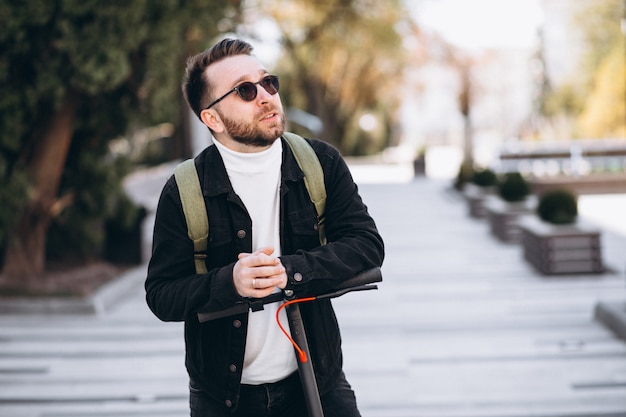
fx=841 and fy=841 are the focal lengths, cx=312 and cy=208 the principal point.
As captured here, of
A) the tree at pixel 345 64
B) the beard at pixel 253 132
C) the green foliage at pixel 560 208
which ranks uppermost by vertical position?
the tree at pixel 345 64

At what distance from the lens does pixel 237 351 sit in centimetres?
223

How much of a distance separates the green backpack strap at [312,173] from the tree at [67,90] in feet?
19.6

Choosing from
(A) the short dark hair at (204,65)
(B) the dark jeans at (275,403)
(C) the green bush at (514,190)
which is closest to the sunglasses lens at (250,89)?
(A) the short dark hair at (204,65)

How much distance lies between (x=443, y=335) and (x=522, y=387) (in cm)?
156

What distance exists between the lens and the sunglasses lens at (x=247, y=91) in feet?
7.18

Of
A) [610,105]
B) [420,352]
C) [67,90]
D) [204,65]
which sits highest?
[610,105]

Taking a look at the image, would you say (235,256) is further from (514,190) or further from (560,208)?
(514,190)

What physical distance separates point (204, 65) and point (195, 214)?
0.41 metres

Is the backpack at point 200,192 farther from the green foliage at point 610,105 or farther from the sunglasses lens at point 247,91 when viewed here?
the green foliage at point 610,105

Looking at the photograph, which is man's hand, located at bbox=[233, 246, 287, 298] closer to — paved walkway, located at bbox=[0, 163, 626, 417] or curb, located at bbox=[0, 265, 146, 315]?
paved walkway, located at bbox=[0, 163, 626, 417]

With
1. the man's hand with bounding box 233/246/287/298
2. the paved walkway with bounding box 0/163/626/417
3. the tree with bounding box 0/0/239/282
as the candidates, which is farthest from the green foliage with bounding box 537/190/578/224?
the man's hand with bounding box 233/246/287/298

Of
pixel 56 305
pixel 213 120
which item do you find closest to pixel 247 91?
pixel 213 120

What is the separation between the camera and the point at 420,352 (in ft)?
21.2

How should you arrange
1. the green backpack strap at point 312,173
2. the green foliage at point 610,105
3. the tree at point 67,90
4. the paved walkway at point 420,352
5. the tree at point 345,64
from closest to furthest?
the green backpack strap at point 312,173 → the paved walkway at point 420,352 → the tree at point 67,90 → the green foliage at point 610,105 → the tree at point 345,64
